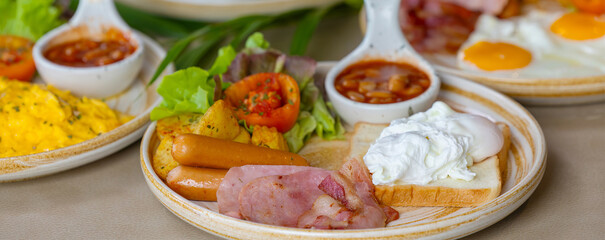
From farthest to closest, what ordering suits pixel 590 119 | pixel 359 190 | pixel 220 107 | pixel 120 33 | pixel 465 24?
pixel 465 24
pixel 120 33
pixel 590 119
pixel 220 107
pixel 359 190

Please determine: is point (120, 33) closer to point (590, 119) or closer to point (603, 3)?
point (590, 119)

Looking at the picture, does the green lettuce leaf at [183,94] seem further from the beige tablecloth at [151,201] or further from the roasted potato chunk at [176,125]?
the beige tablecloth at [151,201]

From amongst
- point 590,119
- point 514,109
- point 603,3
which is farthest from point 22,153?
point 603,3

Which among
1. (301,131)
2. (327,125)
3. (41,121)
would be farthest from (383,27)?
(41,121)

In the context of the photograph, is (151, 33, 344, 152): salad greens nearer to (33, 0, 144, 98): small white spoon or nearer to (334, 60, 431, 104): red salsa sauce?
(334, 60, 431, 104): red salsa sauce

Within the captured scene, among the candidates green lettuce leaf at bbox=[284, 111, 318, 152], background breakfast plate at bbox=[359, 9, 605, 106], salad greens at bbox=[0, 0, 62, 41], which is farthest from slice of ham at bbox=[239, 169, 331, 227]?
salad greens at bbox=[0, 0, 62, 41]

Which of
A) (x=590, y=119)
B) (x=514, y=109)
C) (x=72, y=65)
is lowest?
(x=590, y=119)

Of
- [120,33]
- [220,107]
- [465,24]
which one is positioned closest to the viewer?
[220,107]
